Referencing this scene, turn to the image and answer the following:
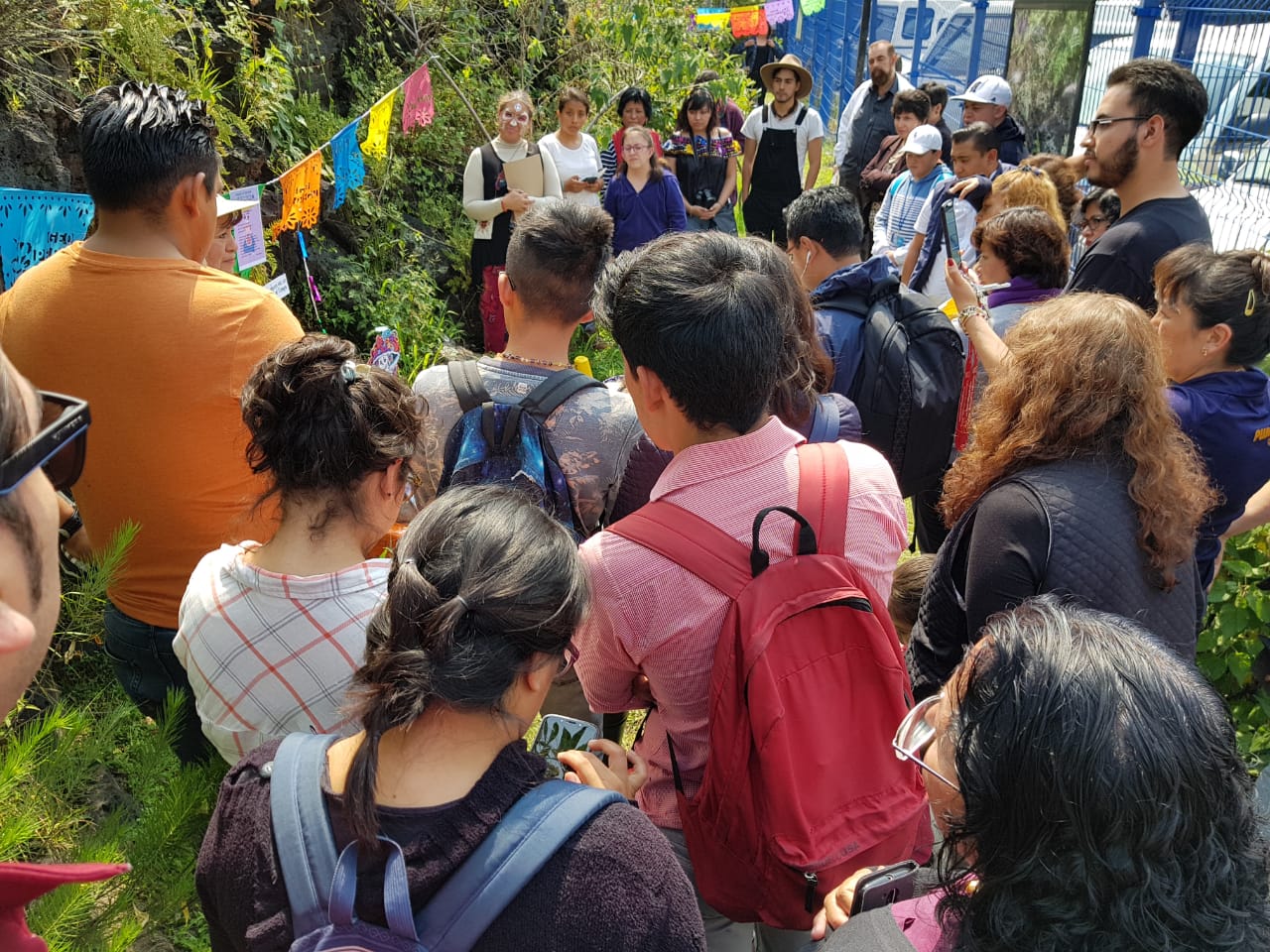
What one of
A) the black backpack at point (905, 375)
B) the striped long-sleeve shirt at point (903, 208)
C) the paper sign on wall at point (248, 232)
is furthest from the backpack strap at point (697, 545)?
the striped long-sleeve shirt at point (903, 208)

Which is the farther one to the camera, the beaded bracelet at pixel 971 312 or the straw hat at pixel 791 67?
the straw hat at pixel 791 67

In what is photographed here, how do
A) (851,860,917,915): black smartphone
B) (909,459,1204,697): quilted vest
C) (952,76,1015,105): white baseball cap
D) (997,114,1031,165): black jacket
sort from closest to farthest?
(851,860,917,915): black smartphone
(909,459,1204,697): quilted vest
(952,76,1015,105): white baseball cap
(997,114,1031,165): black jacket

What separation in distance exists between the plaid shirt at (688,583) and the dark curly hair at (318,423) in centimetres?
48

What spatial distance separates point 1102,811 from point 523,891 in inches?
26.8

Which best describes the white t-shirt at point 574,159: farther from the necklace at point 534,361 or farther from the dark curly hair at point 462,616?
the dark curly hair at point 462,616

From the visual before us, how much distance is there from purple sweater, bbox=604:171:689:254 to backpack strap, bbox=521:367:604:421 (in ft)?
14.3

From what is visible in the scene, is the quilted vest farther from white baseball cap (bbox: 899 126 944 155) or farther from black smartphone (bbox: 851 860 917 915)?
white baseball cap (bbox: 899 126 944 155)

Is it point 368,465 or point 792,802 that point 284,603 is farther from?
point 792,802

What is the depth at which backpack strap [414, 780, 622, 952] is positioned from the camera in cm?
112

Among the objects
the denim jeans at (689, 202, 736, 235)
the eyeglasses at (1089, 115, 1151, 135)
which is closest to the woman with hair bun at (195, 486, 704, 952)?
the eyeglasses at (1089, 115, 1151, 135)

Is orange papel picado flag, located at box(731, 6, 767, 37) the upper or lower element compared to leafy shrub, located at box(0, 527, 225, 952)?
upper

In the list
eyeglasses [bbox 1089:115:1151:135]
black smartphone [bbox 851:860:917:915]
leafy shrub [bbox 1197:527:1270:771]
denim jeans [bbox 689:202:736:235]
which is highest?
eyeglasses [bbox 1089:115:1151:135]

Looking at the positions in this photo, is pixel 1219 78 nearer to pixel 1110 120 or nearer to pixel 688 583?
pixel 1110 120

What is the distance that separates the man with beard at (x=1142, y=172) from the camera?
3.45 m
